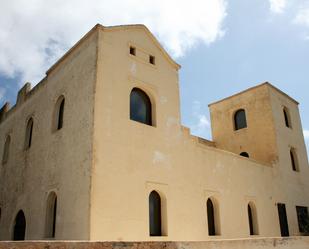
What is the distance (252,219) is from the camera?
535 inches

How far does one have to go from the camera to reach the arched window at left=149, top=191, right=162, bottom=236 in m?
9.39

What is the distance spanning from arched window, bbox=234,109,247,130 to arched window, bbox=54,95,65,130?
10822 mm

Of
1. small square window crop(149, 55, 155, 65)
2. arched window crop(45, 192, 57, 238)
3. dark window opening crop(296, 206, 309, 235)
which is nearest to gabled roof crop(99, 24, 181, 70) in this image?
small square window crop(149, 55, 155, 65)

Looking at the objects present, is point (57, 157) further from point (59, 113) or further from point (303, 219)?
point (303, 219)

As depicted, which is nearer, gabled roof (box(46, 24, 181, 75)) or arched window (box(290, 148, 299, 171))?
gabled roof (box(46, 24, 181, 75))

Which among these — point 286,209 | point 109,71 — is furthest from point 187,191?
point 286,209

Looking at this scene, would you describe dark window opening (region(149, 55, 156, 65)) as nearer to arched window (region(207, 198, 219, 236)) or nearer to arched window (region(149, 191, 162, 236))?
arched window (region(149, 191, 162, 236))

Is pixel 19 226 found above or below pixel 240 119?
below

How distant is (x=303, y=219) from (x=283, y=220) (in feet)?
6.77

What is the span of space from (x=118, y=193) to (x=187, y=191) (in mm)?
2934

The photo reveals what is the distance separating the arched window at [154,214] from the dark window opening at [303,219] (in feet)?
31.3

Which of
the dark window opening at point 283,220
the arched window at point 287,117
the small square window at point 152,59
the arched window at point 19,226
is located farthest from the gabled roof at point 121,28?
the arched window at point 287,117

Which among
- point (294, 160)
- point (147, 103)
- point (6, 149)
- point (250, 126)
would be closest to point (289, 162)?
point (294, 160)

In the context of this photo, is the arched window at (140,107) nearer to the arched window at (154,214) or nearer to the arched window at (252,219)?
the arched window at (154,214)
